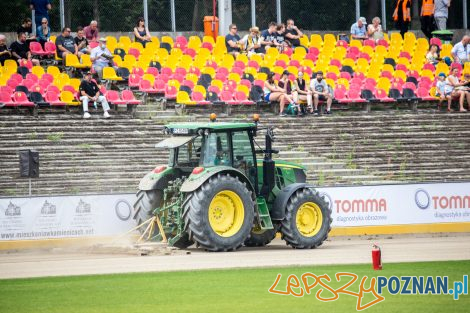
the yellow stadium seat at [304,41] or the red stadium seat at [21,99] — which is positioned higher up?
the yellow stadium seat at [304,41]

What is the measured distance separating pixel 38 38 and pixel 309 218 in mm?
13477

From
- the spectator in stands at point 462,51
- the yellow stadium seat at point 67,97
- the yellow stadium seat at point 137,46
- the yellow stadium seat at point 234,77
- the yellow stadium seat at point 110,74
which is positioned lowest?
the yellow stadium seat at point 67,97

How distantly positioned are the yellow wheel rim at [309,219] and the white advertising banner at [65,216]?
419cm

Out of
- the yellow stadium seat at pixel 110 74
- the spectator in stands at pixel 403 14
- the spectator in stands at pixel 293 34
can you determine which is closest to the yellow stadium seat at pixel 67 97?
the yellow stadium seat at pixel 110 74

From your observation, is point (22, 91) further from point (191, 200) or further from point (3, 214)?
point (191, 200)

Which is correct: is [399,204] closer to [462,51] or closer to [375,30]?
[462,51]

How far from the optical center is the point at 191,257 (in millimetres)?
19344

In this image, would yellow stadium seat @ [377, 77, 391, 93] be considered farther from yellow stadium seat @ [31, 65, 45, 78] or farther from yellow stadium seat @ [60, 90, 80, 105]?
yellow stadium seat @ [31, 65, 45, 78]

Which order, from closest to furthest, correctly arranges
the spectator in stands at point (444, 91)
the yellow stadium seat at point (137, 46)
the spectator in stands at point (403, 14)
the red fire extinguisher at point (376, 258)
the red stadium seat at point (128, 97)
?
the red fire extinguisher at point (376, 258), the red stadium seat at point (128, 97), the yellow stadium seat at point (137, 46), the spectator in stands at point (444, 91), the spectator in stands at point (403, 14)

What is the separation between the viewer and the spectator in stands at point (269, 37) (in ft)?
111

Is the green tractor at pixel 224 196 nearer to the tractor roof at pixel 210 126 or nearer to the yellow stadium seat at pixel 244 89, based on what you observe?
the tractor roof at pixel 210 126

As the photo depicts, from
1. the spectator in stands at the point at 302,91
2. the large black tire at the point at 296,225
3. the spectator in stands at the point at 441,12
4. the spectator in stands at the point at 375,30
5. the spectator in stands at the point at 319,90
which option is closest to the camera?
the large black tire at the point at 296,225

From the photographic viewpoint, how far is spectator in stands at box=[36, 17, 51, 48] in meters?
31.0

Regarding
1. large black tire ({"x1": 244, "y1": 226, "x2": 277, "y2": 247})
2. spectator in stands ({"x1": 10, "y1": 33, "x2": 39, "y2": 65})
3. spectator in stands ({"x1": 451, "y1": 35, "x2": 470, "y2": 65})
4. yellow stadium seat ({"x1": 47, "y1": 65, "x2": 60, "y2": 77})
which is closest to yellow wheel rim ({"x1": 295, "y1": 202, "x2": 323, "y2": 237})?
large black tire ({"x1": 244, "y1": 226, "x2": 277, "y2": 247})
